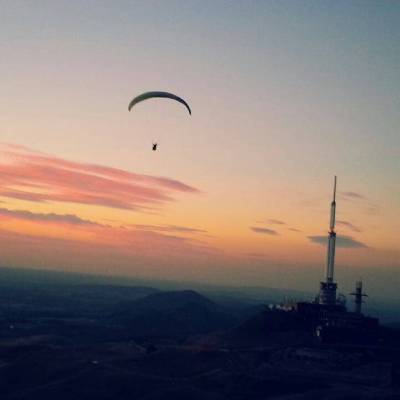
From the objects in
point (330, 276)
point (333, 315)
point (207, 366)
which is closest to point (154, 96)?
point (207, 366)

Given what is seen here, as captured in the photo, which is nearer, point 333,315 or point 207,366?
point 207,366

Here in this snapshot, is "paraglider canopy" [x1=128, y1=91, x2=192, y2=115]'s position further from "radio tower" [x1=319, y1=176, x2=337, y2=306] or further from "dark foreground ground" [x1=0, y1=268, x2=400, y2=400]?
"radio tower" [x1=319, y1=176, x2=337, y2=306]

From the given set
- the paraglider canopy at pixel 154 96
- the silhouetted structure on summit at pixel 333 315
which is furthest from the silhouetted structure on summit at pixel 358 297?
the paraglider canopy at pixel 154 96

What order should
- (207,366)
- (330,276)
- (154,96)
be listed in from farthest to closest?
(330,276) → (207,366) → (154,96)

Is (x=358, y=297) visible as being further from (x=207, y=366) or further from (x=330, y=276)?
(x=207, y=366)

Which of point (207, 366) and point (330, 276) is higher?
point (330, 276)

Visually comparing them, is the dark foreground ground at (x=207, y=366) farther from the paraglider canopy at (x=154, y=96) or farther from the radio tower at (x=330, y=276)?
the paraglider canopy at (x=154, y=96)

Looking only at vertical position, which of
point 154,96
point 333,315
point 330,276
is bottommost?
point 333,315

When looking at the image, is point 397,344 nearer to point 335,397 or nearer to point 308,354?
point 308,354
